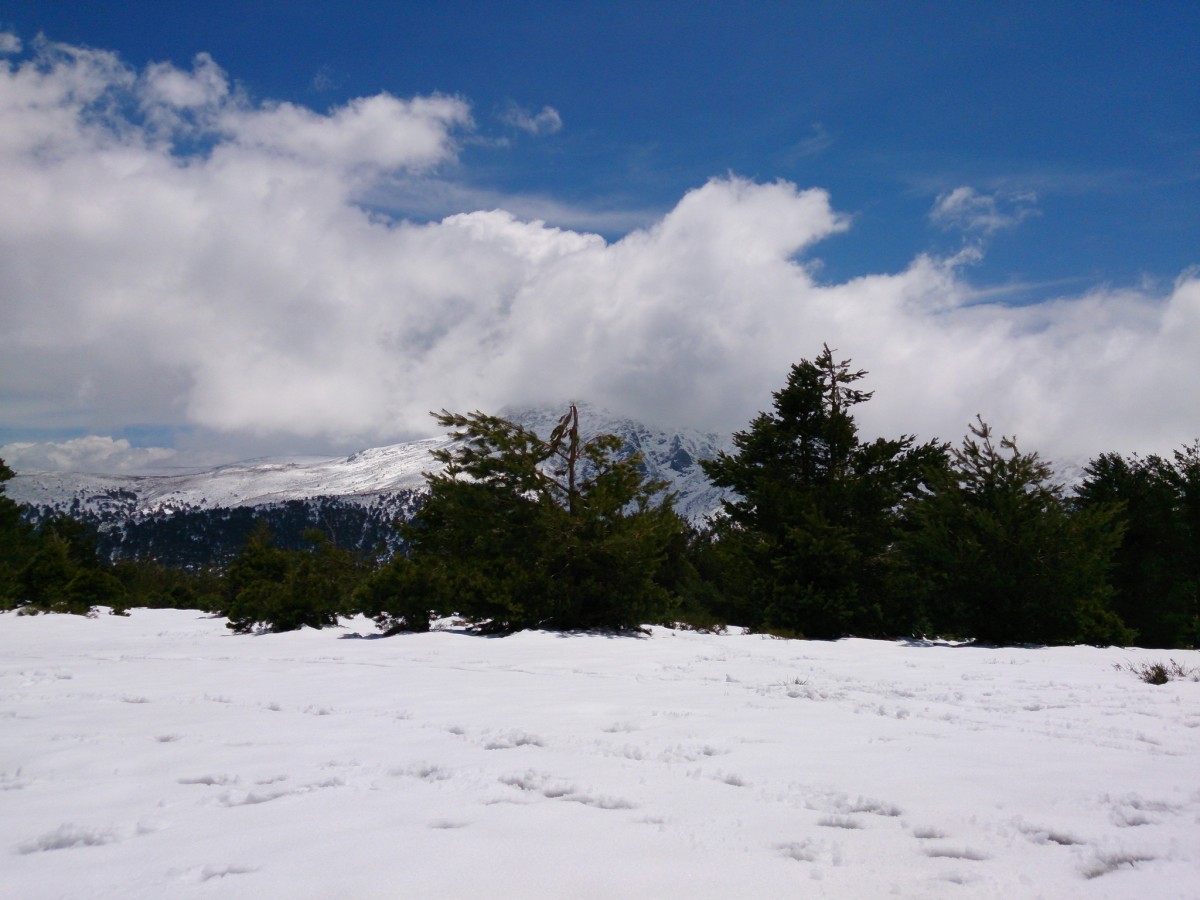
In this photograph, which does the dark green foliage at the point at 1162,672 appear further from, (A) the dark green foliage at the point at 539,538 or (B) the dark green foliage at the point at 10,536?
(B) the dark green foliage at the point at 10,536

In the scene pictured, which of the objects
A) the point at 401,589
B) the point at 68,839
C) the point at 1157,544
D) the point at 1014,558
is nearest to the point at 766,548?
the point at 1014,558

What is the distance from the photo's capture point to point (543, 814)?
303 cm

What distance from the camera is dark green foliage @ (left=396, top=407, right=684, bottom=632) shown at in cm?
1362

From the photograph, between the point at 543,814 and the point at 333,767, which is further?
the point at 333,767

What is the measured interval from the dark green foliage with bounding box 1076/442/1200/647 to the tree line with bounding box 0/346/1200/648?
180 centimetres

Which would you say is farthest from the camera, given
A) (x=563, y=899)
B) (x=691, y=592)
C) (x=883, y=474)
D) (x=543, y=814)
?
(x=691, y=592)

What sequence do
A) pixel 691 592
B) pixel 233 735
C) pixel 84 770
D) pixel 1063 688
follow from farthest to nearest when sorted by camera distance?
pixel 691 592, pixel 1063 688, pixel 233 735, pixel 84 770

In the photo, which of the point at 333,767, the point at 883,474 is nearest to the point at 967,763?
the point at 333,767

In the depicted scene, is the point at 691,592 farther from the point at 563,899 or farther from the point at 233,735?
the point at 563,899

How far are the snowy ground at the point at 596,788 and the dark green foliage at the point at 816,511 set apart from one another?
9484 millimetres

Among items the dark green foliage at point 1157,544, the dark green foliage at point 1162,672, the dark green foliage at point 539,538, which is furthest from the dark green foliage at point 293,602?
the dark green foliage at point 1157,544

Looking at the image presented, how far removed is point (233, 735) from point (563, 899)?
3.21m

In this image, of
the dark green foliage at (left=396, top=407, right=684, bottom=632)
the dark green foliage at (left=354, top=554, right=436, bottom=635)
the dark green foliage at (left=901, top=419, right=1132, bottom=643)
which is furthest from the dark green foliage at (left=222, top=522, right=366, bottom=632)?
the dark green foliage at (left=901, top=419, right=1132, bottom=643)

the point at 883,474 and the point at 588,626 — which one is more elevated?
the point at 883,474
